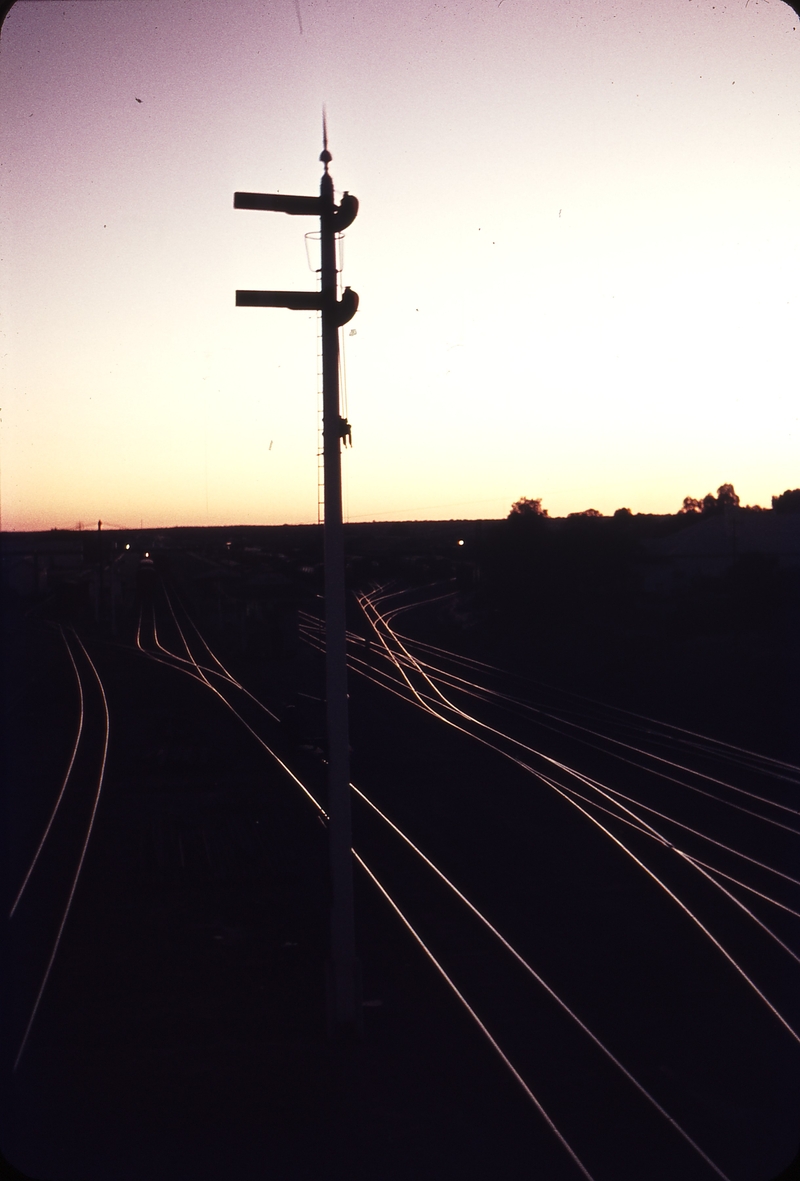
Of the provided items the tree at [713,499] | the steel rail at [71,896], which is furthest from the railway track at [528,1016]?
the tree at [713,499]

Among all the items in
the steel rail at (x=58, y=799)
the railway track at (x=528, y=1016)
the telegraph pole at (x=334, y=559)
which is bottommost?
the steel rail at (x=58, y=799)

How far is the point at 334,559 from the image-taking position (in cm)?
642

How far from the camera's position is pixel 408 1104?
5391mm

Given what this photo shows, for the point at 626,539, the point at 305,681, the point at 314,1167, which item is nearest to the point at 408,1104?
the point at 314,1167

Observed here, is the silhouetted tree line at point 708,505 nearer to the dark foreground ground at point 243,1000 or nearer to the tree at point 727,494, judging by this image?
the tree at point 727,494

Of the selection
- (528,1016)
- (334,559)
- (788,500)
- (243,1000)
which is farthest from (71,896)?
(788,500)

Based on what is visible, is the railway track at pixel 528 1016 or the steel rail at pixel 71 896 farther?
the steel rail at pixel 71 896

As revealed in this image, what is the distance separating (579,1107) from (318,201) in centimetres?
567

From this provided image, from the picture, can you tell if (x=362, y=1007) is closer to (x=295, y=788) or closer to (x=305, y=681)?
(x=295, y=788)

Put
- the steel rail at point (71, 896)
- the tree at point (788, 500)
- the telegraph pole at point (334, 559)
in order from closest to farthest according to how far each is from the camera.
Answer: the telegraph pole at point (334, 559), the steel rail at point (71, 896), the tree at point (788, 500)

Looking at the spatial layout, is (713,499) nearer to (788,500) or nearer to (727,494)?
(727,494)

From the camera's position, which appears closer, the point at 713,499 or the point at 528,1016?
the point at 528,1016

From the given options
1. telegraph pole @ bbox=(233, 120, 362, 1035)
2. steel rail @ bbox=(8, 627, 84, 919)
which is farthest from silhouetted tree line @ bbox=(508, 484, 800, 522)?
telegraph pole @ bbox=(233, 120, 362, 1035)

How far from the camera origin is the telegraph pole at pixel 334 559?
6203 millimetres
